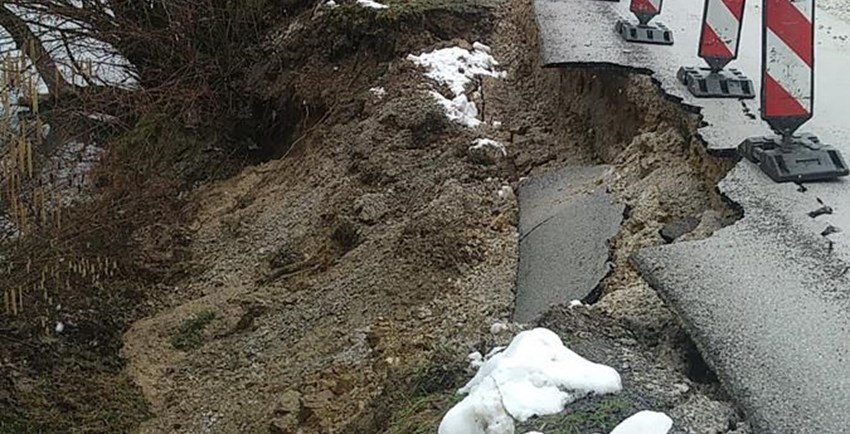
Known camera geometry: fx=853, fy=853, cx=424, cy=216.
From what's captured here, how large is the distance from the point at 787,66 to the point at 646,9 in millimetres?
2188

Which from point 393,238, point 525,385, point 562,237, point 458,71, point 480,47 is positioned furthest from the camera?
point 480,47

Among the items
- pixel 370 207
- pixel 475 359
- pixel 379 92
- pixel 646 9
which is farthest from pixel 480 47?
pixel 475 359

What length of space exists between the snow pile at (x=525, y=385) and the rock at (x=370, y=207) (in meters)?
2.59

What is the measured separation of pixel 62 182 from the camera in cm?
588

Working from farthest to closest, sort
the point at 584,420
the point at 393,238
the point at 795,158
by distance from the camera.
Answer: the point at 393,238, the point at 795,158, the point at 584,420

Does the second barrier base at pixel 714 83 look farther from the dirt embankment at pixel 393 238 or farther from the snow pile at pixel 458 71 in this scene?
the snow pile at pixel 458 71

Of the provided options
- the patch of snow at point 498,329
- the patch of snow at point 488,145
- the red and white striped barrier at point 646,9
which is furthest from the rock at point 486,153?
the patch of snow at point 498,329

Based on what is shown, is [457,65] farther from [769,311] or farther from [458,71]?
[769,311]

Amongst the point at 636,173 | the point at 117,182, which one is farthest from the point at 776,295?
the point at 117,182

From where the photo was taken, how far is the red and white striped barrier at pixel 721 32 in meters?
4.90

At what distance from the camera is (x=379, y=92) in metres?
6.40

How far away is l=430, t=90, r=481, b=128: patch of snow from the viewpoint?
5781mm

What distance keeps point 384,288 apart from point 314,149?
2.38m

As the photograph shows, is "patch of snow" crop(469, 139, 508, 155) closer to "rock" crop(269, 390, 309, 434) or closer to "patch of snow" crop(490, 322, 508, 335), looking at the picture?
"rock" crop(269, 390, 309, 434)
